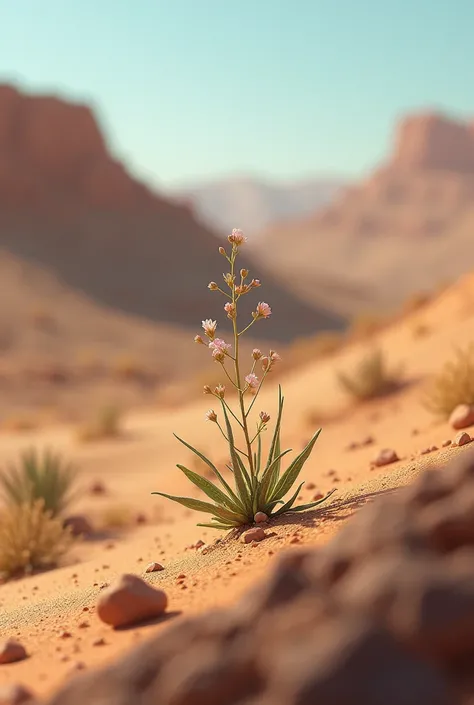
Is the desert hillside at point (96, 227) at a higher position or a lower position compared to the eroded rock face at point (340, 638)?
higher

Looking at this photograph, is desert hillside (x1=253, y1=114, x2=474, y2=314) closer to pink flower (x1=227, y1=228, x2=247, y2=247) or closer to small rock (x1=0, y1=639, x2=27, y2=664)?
pink flower (x1=227, y1=228, x2=247, y2=247)

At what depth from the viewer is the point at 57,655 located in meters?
3.58

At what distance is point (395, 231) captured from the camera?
381ft

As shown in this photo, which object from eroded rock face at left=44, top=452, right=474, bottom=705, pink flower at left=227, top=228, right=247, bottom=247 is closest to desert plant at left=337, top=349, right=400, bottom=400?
pink flower at left=227, top=228, right=247, bottom=247

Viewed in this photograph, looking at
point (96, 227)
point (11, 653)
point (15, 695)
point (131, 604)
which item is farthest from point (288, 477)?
point (96, 227)

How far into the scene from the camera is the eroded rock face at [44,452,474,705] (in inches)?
80.7

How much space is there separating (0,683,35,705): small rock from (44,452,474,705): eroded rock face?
0.46 meters

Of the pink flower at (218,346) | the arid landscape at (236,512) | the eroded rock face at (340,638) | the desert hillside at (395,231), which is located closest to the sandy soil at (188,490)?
the arid landscape at (236,512)

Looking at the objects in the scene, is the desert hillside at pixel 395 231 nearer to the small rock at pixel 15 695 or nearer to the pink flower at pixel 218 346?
the pink flower at pixel 218 346

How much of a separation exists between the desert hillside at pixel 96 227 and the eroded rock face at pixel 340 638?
154 ft

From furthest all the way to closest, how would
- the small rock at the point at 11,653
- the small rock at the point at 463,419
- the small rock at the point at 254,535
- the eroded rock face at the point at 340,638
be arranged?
the small rock at the point at 463,419, the small rock at the point at 254,535, the small rock at the point at 11,653, the eroded rock face at the point at 340,638

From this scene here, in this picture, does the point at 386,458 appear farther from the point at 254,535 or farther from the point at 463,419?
the point at 254,535

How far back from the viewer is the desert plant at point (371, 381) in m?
13.8

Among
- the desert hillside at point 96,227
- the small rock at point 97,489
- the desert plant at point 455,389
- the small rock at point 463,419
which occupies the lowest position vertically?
the small rock at point 463,419
